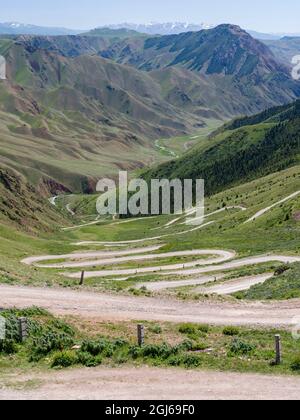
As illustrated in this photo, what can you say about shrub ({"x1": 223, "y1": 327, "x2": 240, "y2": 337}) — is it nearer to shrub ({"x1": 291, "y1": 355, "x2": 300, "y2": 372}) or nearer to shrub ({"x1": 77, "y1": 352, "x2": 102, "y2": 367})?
shrub ({"x1": 291, "y1": 355, "x2": 300, "y2": 372})

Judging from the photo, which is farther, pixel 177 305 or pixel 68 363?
pixel 177 305

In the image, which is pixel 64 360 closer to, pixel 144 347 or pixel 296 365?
pixel 144 347

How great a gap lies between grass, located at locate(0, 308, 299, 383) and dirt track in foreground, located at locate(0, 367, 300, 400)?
3.00 feet

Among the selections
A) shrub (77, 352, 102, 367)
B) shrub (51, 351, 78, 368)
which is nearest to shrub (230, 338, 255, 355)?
shrub (77, 352, 102, 367)

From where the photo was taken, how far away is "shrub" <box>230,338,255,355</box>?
27047mm

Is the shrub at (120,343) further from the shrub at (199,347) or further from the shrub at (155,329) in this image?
the shrub at (199,347)

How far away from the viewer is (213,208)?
16075 centimetres

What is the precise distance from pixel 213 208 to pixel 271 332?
130553mm

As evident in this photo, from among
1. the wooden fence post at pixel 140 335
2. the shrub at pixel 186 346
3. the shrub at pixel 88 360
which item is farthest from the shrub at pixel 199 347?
the shrub at pixel 88 360

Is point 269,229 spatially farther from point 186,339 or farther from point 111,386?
point 111,386

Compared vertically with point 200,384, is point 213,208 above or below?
below

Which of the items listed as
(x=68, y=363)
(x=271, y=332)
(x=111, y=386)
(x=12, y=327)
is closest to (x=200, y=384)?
(x=111, y=386)

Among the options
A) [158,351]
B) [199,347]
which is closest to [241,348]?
[199,347]

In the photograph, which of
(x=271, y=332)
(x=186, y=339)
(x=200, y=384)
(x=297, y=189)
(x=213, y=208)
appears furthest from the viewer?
(x=213, y=208)
